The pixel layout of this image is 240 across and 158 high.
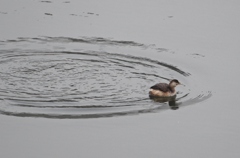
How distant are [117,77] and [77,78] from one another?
1167 mm

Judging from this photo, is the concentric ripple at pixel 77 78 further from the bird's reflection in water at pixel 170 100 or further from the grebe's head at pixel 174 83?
the grebe's head at pixel 174 83

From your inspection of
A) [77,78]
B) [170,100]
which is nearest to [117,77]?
[77,78]

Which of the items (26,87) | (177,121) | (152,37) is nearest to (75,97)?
(26,87)

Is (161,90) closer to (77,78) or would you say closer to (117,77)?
(117,77)

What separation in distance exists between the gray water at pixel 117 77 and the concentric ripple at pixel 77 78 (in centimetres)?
3

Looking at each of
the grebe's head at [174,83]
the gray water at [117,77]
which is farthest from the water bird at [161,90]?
the gray water at [117,77]

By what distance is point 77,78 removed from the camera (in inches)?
693

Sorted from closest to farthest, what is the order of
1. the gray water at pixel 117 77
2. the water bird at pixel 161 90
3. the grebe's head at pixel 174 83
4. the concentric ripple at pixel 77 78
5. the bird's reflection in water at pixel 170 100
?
the gray water at pixel 117 77 → the concentric ripple at pixel 77 78 → the bird's reflection in water at pixel 170 100 → the water bird at pixel 161 90 → the grebe's head at pixel 174 83

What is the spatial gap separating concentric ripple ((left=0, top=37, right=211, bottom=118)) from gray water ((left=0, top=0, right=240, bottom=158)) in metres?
0.03

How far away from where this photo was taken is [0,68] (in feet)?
59.1

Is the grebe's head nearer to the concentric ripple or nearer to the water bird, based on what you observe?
the water bird

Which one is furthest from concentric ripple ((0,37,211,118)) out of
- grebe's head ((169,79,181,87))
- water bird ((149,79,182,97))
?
grebe's head ((169,79,181,87))

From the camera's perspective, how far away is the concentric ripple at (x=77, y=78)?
50.9 ft

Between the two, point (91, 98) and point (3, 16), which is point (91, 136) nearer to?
point (91, 98)
